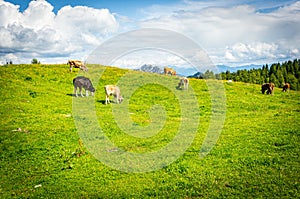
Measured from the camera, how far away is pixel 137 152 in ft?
47.6

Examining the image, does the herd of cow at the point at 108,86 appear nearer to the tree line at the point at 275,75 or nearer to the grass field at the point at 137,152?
the grass field at the point at 137,152

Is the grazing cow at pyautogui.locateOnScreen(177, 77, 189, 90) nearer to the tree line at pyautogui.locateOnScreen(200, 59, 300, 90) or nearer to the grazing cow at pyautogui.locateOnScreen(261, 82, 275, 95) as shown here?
the grazing cow at pyautogui.locateOnScreen(261, 82, 275, 95)

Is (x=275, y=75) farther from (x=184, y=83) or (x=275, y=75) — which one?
(x=184, y=83)

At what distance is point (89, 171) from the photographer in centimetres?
1238

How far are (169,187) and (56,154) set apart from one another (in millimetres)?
6599

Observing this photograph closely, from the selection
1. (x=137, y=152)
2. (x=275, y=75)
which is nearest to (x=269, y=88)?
(x=137, y=152)

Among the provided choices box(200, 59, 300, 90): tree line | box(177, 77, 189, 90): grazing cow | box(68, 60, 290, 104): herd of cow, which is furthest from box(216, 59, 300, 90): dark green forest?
box(177, 77, 189, 90): grazing cow

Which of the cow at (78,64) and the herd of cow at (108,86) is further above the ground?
the cow at (78,64)

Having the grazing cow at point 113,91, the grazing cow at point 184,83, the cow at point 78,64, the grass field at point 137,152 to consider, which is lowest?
the grass field at point 137,152

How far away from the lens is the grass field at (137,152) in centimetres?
1061

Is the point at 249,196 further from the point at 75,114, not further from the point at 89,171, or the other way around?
the point at 75,114

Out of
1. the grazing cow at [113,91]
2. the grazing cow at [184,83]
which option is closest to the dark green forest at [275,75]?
the grazing cow at [184,83]

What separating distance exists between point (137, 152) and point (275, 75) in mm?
145930

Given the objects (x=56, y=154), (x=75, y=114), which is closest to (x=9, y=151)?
(x=56, y=154)
